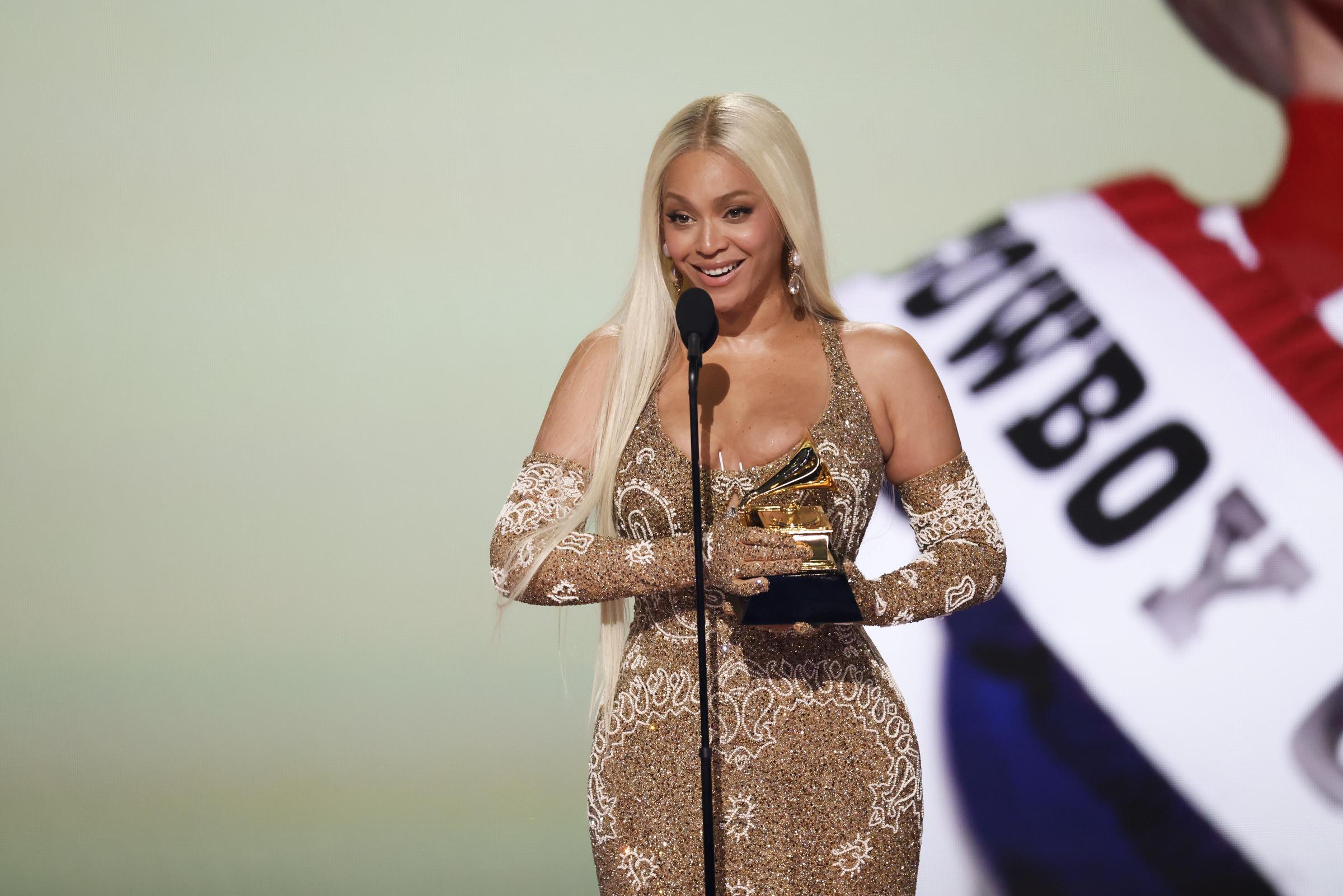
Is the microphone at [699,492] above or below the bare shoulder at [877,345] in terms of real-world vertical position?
below

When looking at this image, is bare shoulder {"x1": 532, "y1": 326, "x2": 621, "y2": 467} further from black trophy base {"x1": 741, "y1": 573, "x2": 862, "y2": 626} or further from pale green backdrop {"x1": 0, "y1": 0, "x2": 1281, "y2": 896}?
pale green backdrop {"x1": 0, "y1": 0, "x2": 1281, "y2": 896}

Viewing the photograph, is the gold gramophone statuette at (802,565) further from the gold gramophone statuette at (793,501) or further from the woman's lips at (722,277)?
the woman's lips at (722,277)

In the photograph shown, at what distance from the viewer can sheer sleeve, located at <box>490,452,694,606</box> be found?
1786 mm

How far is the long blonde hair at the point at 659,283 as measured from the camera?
193 cm

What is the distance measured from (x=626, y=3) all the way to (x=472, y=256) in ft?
2.36

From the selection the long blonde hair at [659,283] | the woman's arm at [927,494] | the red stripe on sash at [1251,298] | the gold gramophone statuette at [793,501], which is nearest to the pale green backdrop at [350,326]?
the red stripe on sash at [1251,298]

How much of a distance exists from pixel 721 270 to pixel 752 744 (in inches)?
24.8

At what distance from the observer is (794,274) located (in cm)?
205

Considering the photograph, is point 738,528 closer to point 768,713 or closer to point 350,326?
point 768,713

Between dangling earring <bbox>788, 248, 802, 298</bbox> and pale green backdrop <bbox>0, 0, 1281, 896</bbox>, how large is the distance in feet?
4.78

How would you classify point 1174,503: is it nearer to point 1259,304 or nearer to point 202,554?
point 1259,304

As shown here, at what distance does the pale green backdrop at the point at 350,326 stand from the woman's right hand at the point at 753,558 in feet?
5.59

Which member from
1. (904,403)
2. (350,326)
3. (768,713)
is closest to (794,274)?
(904,403)

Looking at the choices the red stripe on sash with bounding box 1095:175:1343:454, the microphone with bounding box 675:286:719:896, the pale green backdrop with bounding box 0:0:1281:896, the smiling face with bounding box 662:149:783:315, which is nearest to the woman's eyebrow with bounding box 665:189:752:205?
the smiling face with bounding box 662:149:783:315
